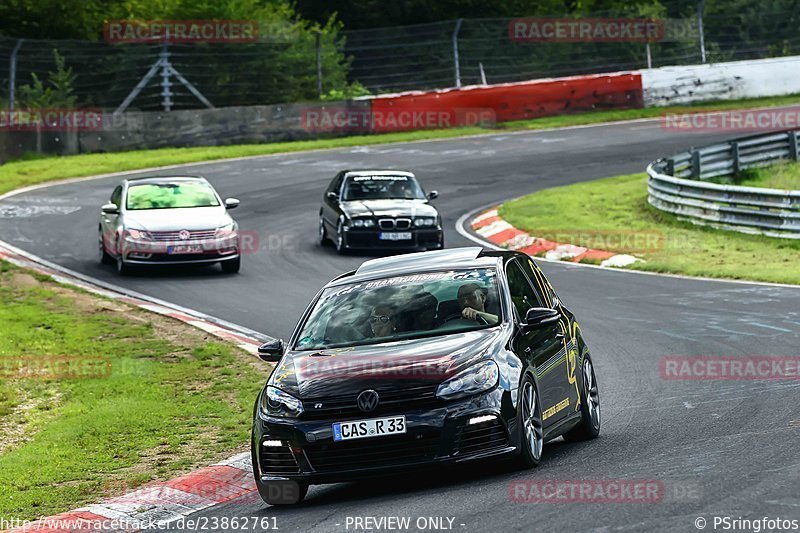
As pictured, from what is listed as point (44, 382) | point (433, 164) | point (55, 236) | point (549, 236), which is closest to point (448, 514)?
point (44, 382)

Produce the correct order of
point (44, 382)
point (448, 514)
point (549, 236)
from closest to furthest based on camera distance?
1. point (448, 514)
2. point (44, 382)
3. point (549, 236)

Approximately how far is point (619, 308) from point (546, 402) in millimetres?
8474

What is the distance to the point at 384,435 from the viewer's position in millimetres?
8734

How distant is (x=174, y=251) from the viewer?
22250 millimetres

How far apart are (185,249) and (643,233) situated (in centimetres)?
869

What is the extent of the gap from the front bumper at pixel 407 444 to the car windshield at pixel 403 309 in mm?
958

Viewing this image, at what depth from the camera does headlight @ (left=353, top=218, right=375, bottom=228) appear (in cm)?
2469

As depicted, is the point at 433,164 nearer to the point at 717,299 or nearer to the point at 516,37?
the point at 516,37

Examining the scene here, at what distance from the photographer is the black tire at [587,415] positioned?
10.5 meters

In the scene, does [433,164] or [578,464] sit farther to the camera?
[433,164]

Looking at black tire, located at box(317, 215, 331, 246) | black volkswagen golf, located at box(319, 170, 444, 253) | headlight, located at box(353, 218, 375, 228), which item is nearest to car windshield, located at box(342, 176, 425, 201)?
black volkswagen golf, located at box(319, 170, 444, 253)
